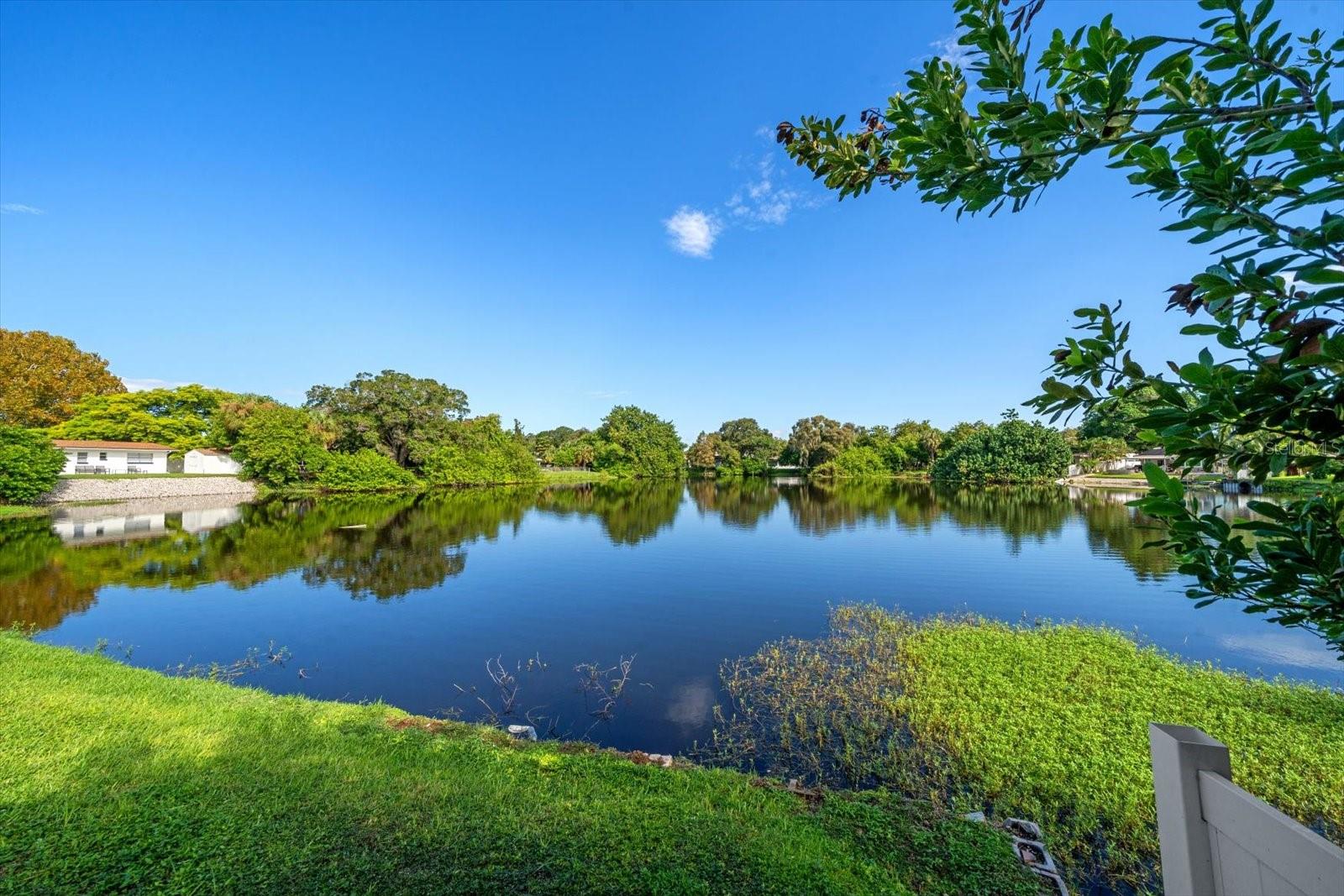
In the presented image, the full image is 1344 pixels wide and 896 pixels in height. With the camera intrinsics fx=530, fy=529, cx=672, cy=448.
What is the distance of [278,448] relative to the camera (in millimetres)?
39312

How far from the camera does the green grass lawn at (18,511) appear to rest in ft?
76.4

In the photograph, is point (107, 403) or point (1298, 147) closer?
point (1298, 147)

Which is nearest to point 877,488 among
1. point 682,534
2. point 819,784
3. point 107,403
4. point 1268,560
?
point 682,534

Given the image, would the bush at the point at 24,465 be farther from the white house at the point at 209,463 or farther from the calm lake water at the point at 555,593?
the white house at the point at 209,463

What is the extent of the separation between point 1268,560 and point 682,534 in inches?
940

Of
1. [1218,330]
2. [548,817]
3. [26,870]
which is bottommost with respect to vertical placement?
[548,817]

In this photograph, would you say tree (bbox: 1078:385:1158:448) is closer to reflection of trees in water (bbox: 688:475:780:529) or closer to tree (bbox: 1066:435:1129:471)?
reflection of trees in water (bbox: 688:475:780:529)

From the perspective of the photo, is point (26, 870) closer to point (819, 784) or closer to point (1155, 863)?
point (819, 784)

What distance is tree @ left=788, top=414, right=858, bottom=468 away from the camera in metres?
70.6

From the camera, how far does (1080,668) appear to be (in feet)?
28.3

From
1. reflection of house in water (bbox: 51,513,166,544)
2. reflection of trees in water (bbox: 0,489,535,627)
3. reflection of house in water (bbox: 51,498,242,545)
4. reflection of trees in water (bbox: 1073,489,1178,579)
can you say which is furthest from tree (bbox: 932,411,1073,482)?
reflection of house in water (bbox: 51,513,166,544)

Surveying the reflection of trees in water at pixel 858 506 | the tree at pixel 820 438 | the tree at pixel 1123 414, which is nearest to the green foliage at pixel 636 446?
the tree at pixel 820 438

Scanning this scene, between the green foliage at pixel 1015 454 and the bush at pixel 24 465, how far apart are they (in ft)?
222

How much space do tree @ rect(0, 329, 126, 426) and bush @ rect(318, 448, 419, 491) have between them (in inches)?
819
